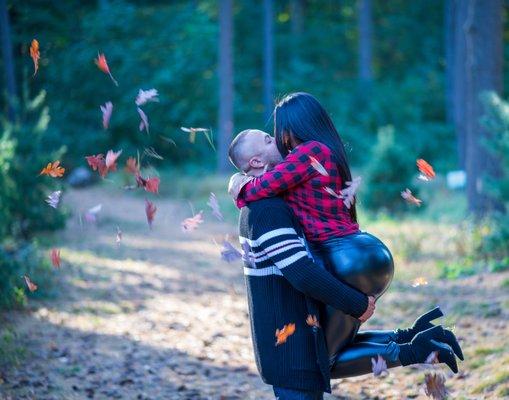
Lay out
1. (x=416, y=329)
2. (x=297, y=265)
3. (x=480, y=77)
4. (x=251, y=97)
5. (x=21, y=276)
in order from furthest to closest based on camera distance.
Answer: (x=251, y=97) → (x=480, y=77) → (x=21, y=276) → (x=416, y=329) → (x=297, y=265)

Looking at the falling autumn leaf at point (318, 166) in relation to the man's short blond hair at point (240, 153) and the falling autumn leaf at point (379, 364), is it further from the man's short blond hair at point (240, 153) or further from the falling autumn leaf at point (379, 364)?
the falling autumn leaf at point (379, 364)

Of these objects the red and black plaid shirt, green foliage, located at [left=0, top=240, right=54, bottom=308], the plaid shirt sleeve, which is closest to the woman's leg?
the red and black plaid shirt

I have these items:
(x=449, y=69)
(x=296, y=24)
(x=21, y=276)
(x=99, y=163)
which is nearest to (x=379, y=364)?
(x=99, y=163)

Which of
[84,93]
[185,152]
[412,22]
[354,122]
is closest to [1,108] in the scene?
[84,93]

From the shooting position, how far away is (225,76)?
2498 cm

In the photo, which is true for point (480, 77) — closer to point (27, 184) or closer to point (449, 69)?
point (27, 184)

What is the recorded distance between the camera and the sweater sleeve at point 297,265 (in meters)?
3.24

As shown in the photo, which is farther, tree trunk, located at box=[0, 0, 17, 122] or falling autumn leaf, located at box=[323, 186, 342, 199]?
tree trunk, located at box=[0, 0, 17, 122]

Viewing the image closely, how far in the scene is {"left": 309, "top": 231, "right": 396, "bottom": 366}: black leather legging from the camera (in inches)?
131

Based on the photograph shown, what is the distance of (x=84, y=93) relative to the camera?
86.7 ft

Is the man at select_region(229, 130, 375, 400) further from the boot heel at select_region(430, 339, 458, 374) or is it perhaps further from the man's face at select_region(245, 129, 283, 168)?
the boot heel at select_region(430, 339, 458, 374)

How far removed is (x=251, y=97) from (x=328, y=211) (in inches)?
1221

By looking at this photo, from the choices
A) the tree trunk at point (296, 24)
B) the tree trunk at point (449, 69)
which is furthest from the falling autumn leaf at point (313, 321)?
the tree trunk at point (296, 24)

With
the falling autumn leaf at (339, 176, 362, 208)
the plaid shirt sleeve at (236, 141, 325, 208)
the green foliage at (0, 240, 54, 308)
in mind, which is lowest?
the green foliage at (0, 240, 54, 308)
